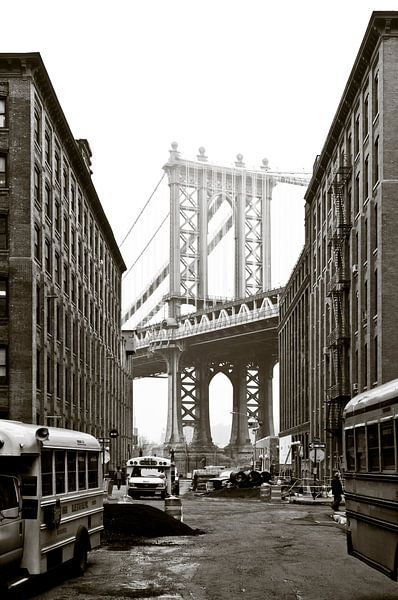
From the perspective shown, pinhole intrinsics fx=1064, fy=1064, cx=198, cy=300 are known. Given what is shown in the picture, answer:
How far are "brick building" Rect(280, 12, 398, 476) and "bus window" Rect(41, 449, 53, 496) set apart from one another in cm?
3253

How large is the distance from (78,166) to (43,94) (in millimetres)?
13721

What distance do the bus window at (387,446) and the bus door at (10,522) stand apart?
500cm

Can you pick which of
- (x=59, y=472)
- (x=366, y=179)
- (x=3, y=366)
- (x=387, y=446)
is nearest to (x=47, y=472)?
(x=59, y=472)

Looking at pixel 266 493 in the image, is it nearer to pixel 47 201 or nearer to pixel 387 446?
pixel 47 201

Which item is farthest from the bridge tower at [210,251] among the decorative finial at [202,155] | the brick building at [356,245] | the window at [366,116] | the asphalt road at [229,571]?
the asphalt road at [229,571]

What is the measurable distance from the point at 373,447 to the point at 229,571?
5.50 m

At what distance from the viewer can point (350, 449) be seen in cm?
1700

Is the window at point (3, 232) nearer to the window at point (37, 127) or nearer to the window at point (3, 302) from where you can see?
the window at point (3, 302)

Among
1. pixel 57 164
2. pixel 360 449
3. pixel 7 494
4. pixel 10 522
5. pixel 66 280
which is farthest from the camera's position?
pixel 66 280

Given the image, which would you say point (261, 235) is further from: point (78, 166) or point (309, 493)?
point (309, 493)

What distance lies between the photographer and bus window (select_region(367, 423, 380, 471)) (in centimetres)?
1473

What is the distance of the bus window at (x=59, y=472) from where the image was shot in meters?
16.9

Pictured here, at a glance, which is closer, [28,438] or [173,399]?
[28,438]

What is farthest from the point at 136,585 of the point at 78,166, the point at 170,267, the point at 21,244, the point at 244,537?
the point at 170,267
